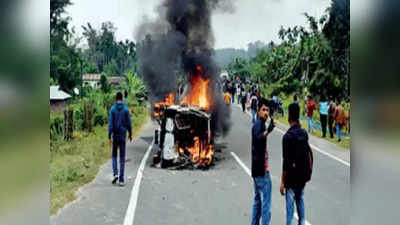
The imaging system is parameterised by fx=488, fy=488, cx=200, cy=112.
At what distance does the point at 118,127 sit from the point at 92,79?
2.10 feet

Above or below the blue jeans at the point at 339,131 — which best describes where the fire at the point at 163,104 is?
above

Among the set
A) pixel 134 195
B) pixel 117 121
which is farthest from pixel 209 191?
pixel 117 121

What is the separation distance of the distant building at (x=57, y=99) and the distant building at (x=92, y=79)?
26 centimetres

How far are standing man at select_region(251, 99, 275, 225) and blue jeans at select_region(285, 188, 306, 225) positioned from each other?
200mm

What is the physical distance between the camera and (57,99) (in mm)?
5414

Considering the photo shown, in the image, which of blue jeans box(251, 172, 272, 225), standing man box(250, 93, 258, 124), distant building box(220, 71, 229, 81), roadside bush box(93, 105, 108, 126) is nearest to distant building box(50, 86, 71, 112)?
roadside bush box(93, 105, 108, 126)

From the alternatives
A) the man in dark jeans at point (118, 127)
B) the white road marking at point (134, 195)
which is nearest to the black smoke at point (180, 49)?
the man in dark jeans at point (118, 127)

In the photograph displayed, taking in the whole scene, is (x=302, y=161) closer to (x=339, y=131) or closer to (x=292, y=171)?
(x=292, y=171)

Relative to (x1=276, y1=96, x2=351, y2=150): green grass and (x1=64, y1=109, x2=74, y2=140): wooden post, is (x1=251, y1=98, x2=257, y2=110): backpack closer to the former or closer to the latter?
(x1=276, y1=96, x2=351, y2=150): green grass

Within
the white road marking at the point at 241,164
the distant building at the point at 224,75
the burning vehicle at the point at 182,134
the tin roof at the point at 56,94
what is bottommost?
the white road marking at the point at 241,164

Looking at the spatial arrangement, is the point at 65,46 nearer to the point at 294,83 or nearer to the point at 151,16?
the point at 151,16

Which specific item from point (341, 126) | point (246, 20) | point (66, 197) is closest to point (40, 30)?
point (66, 197)

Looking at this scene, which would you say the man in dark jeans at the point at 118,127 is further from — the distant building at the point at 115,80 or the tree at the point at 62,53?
the tree at the point at 62,53

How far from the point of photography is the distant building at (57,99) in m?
5.38
